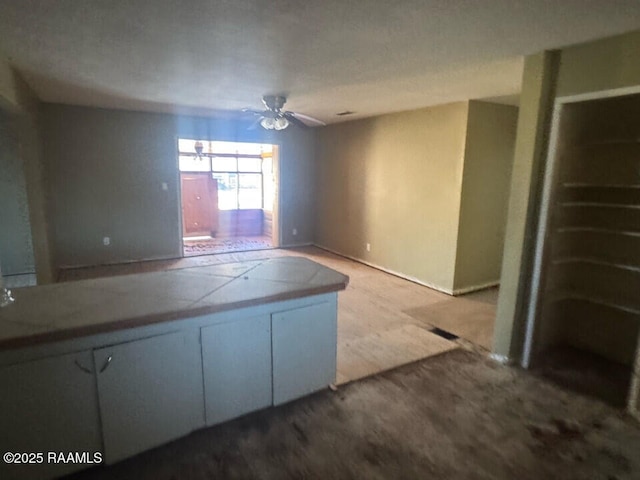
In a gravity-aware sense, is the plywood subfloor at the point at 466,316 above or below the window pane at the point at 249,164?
below

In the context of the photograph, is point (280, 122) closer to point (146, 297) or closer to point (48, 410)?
point (146, 297)

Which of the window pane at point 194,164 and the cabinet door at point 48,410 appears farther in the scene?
the window pane at point 194,164

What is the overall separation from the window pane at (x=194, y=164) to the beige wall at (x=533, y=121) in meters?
7.29

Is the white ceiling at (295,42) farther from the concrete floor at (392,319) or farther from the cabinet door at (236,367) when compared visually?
the concrete floor at (392,319)

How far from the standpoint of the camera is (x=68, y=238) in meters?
5.30

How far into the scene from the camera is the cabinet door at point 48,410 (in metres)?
1.54

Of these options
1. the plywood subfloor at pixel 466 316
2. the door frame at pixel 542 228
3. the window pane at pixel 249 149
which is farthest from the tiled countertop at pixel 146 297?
the window pane at pixel 249 149

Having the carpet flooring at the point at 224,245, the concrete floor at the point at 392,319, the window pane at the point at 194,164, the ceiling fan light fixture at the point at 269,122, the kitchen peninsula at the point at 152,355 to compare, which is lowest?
the concrete floor at the point at 392,319

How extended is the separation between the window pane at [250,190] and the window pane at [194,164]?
860 mm

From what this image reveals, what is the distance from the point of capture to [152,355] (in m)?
1.81

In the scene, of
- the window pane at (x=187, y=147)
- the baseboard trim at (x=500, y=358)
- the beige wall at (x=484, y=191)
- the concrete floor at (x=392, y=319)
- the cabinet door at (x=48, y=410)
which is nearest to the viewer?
the cabinet door at (x=48, y=410)

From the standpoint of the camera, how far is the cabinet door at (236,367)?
6.55 feet

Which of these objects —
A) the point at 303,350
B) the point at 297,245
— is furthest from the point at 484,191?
the point at 297,245

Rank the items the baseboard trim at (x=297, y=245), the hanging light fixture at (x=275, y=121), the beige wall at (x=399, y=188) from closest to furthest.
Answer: the hanging light fixture at (x=275, y=121) < the beige wall at (x=399, y=188) < the baseboard trim at (x=297, y=245)
